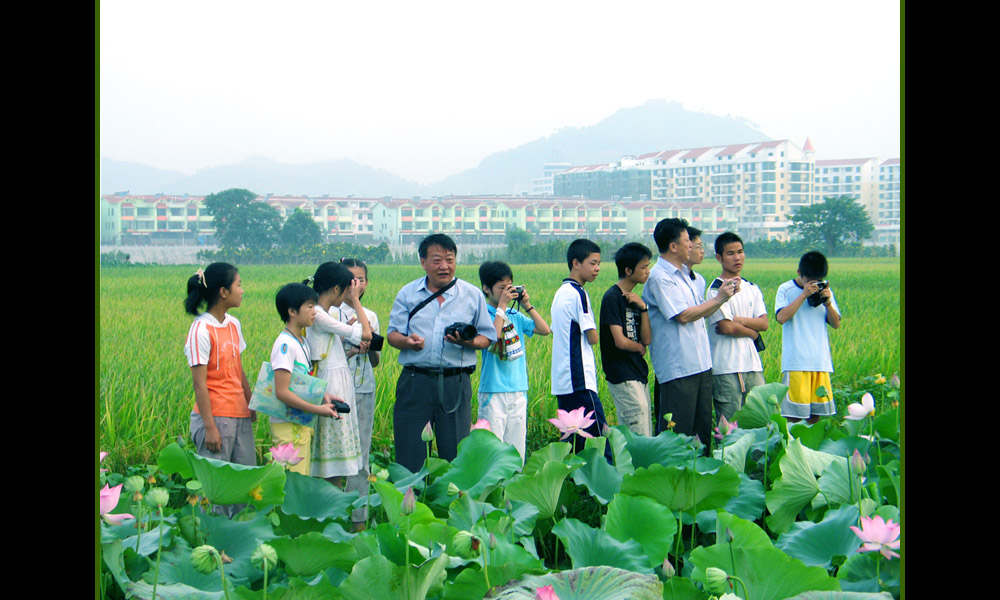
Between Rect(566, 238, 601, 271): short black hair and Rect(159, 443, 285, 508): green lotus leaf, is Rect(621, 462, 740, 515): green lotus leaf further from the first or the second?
Rect(566, 238, 601, 271): short black hair

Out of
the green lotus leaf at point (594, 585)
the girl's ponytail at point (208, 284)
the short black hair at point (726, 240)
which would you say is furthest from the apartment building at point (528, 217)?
the green lotus leaf at point (594, 585)

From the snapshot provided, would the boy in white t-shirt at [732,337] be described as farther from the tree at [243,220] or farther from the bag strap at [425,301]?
the tree at [243,220]

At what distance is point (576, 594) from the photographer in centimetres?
140

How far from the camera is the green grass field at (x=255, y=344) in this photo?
4.63m

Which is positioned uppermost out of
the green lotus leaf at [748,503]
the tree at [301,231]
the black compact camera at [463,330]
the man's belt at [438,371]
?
the tree at [301,231]

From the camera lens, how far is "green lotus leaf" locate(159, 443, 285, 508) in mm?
1599

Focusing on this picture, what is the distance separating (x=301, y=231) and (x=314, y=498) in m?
5.45

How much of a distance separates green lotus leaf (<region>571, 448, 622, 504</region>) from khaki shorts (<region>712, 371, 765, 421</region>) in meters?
2.12

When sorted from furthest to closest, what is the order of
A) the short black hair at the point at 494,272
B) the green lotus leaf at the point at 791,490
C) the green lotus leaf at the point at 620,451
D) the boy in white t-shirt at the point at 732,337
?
the boy in white t-shirt at the point at 732,337
the short black hair at the point at 494,272
the green lotus leaf at the point at 620,451
the green lotus leaf at the point at 791,490

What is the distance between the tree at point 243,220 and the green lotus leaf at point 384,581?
5394 millimetres

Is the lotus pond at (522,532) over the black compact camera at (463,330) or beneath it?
beneath

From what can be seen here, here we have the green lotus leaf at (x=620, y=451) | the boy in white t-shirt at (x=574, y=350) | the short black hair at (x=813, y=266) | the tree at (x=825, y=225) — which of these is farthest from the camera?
the tree at (x=825, y=225)

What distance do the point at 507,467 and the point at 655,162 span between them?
4.51 metres
